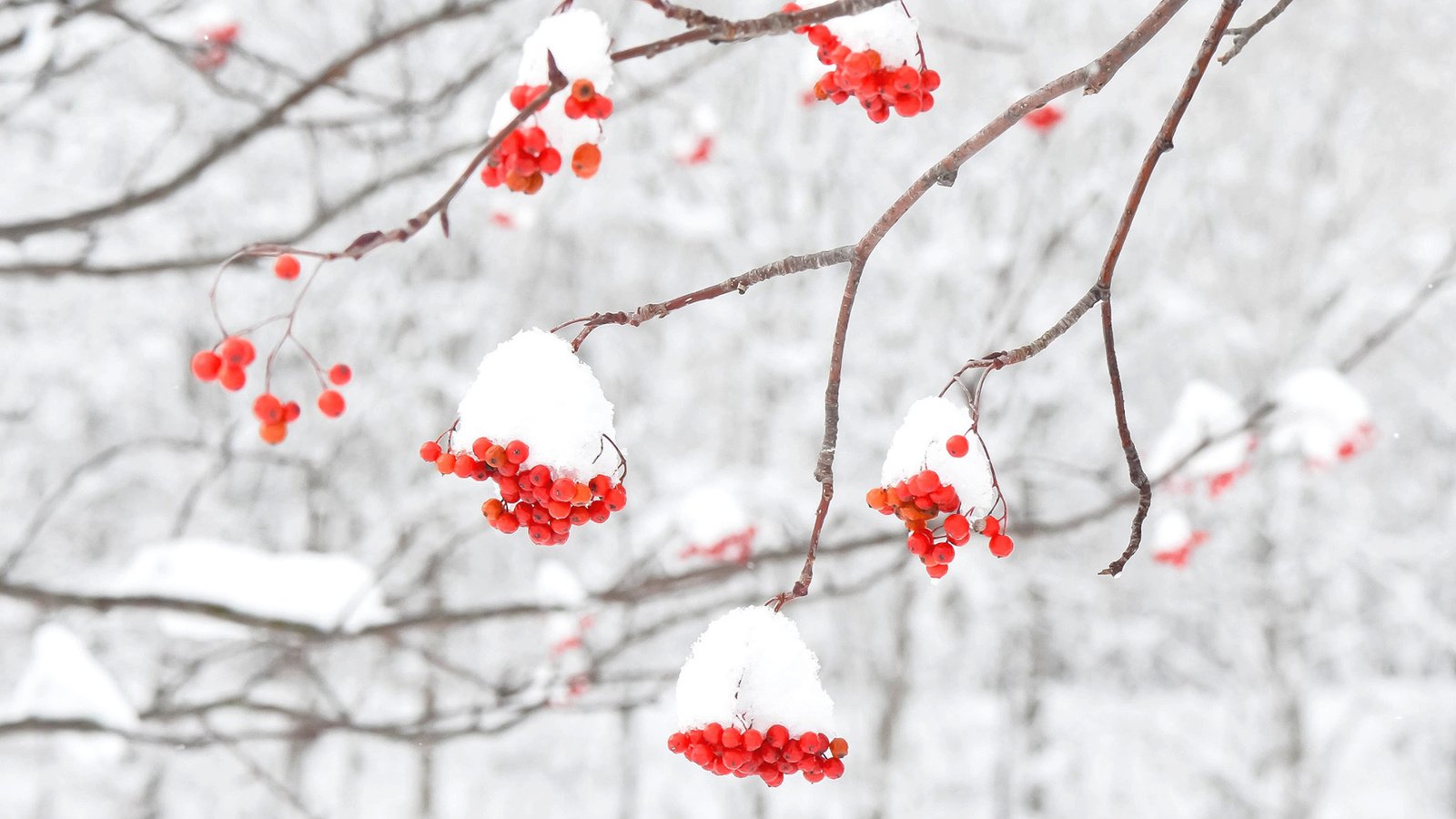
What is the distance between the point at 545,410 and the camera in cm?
115

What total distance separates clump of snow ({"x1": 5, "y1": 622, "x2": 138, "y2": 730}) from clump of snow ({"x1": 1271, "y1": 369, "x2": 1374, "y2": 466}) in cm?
366

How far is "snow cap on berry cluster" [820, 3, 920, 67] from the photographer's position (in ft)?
4.03

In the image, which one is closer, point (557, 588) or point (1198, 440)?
point (557, 588)

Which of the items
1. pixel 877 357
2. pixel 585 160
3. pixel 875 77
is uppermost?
pixel 877 357

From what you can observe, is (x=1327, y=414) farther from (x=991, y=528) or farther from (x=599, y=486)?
(x=599, y=486)

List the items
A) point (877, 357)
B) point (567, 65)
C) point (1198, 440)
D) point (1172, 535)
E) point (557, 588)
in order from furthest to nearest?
point (877, 357), point (1172, 535), point (1198, 440), point (557, 588), point (567, 65)

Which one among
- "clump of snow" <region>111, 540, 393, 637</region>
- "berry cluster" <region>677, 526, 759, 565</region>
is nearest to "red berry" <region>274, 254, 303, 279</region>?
"clump of snow" <region>111, 540, 393, 637</region>

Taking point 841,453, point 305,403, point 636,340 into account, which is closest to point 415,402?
point 305,403

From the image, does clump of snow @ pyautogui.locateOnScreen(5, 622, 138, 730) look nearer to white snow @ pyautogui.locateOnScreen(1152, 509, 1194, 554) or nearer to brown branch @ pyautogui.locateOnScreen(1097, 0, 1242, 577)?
brown branch @ pyautogui.locateOnScreen(1097, 0, 1242, 577)

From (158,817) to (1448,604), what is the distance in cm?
1273

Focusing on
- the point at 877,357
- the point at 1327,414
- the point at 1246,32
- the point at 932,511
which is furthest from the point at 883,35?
the point at 877,357

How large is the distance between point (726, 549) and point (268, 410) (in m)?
3.78

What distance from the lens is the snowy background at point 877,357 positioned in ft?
25.8

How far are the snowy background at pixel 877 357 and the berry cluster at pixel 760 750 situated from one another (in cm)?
496
